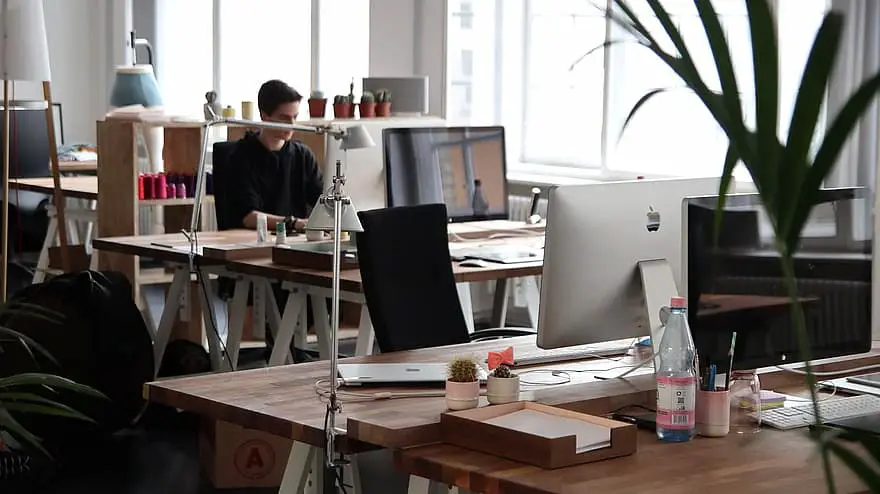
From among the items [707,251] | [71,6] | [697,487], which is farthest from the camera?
[71,6]

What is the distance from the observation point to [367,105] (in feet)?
20.8

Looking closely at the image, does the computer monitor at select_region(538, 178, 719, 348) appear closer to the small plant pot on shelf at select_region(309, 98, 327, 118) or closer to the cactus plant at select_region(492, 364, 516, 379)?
the cactus plant at select_region(492, 364, 516, 379)

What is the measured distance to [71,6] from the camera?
32.6ft

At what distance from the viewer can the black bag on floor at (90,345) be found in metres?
4.28

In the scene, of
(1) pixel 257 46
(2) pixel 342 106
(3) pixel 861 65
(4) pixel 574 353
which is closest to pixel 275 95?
(2) pixel 342 106

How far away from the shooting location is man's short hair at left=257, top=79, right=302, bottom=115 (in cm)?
539

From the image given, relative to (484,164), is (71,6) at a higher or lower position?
higher

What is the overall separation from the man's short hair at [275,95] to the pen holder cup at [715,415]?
330cm

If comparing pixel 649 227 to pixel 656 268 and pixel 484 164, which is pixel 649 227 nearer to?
pixel 656 268

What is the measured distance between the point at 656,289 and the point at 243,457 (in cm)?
175

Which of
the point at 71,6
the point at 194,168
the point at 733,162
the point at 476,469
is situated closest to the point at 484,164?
the point at 194,168

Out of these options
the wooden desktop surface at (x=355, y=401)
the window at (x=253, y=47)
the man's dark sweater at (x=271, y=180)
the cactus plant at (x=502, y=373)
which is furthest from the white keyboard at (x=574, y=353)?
the window at (x=253, y=47)

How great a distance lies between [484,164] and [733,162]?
390cm

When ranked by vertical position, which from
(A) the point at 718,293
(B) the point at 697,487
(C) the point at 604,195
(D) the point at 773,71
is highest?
(D) the point at 773,71
